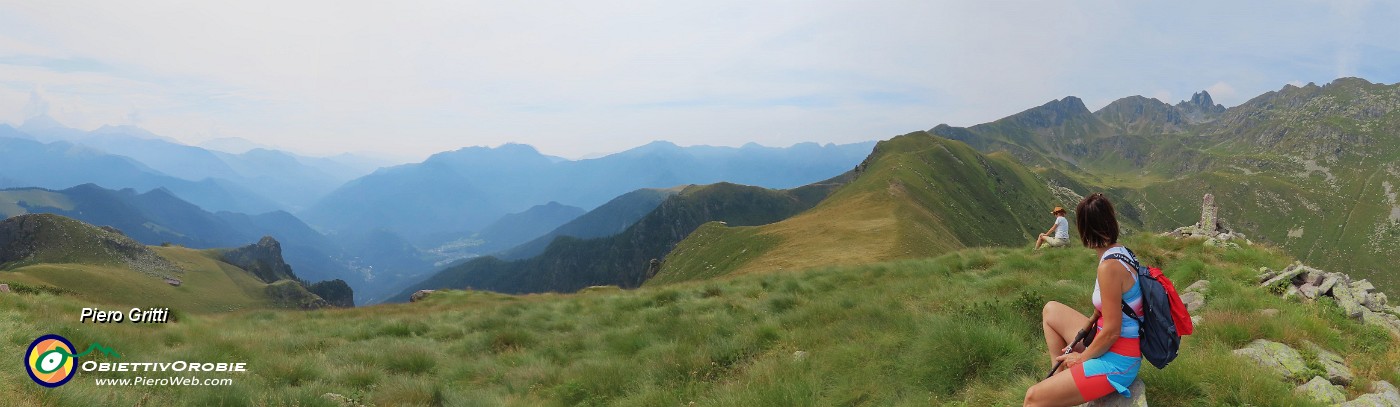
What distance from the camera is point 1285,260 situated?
12.5 meters

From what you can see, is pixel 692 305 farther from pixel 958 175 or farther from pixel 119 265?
A: pixel 119 265

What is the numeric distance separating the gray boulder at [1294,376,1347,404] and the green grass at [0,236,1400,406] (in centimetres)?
22

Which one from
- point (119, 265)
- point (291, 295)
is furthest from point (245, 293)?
point (119, 265)

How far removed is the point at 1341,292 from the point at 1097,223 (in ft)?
26.3

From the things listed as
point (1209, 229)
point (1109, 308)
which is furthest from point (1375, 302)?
point (1209, 229)

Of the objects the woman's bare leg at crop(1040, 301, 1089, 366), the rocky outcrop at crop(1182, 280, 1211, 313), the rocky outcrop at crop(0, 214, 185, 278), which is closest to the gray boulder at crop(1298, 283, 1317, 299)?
the rocky outcrop at crop(1182, 280, 1211, 313)

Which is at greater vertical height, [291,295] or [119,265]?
[119,265]

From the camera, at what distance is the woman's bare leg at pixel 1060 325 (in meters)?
5.46

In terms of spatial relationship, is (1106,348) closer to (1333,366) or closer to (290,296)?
(1333,366)

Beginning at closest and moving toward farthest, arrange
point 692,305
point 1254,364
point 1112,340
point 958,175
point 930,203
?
→ point 1112,340 < point 1254,364 < point 692,305 < point 930,203 < point 958,175

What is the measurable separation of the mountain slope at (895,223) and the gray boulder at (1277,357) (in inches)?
891

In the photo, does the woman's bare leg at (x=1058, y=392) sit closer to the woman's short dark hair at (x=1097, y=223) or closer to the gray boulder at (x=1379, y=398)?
the woman's short dark hair at (x=1097, y=223)

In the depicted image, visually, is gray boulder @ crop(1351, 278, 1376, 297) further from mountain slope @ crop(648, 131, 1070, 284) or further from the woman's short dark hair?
mountain slope @ crop(648, 131, 1070, 284)

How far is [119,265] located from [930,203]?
202m
